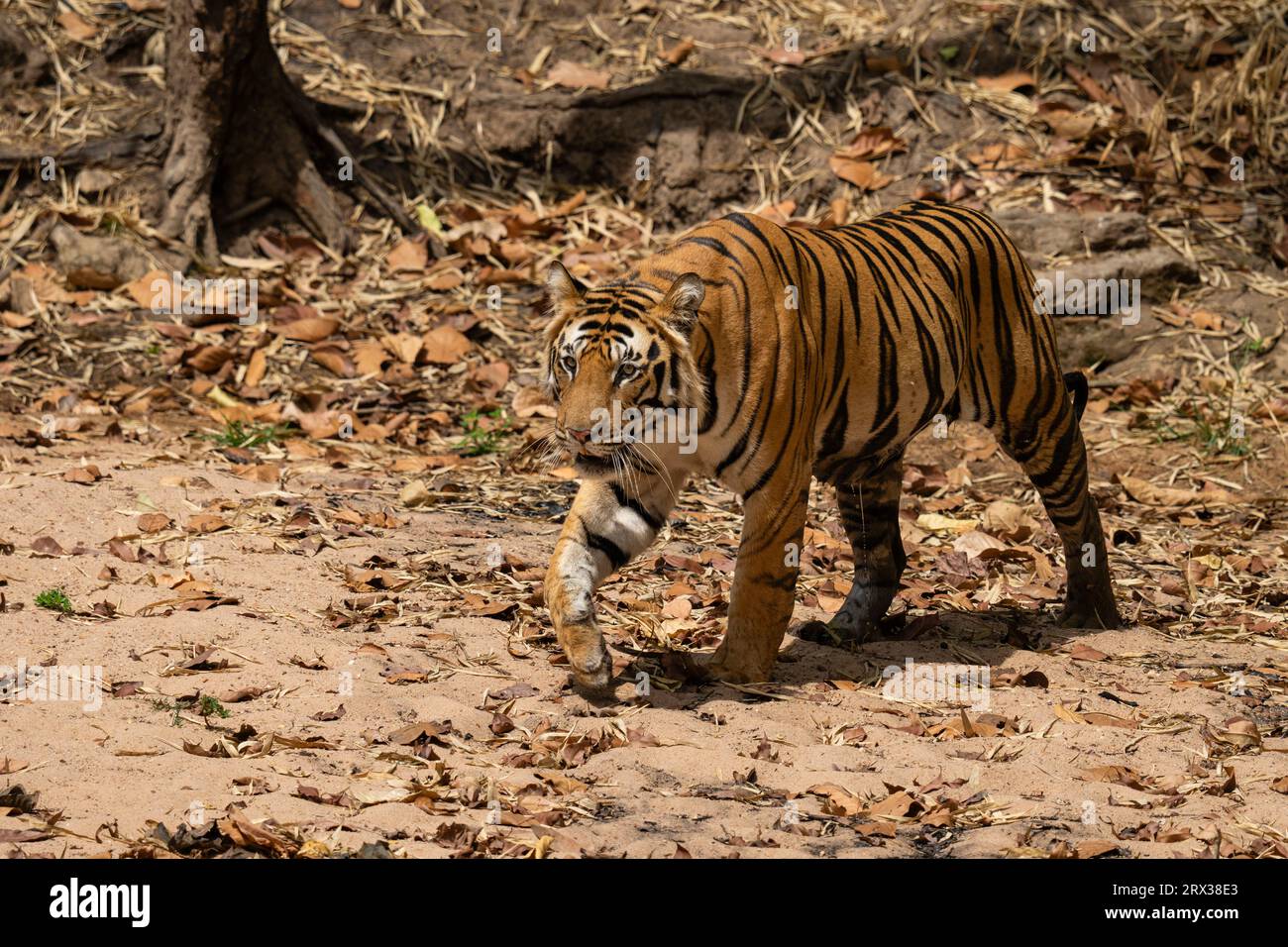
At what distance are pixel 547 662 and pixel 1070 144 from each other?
5.96 m

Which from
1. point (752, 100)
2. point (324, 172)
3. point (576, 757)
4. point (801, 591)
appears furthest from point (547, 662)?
point (752, 100)

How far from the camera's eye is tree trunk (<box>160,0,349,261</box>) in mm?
8148

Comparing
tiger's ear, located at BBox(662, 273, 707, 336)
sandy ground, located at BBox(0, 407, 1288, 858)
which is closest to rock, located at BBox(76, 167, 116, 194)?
sandy ground, located at BBox(0, 407, 1288, 858)

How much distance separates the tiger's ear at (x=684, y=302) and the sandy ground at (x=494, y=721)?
46.2 inches

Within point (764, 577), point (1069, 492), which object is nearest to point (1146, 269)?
point (1069, 492)

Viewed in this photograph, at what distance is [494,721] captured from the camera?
4348mm

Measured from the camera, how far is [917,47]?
9.79 metres

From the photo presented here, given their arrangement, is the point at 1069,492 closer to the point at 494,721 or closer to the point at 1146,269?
the point at 494,721

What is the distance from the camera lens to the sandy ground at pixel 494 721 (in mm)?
3674

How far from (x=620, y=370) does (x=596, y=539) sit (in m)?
0.66

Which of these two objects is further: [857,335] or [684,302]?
[857,335]

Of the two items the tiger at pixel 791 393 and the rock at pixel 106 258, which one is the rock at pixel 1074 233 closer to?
the tiger at pixel 791 393

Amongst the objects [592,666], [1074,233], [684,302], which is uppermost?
[1074,233]
